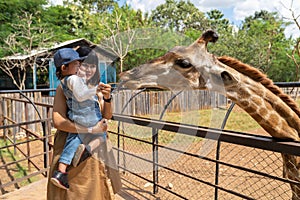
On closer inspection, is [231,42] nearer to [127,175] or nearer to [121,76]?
[127,175]

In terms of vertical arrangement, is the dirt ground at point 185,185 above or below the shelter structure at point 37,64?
below

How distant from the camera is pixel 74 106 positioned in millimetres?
1451

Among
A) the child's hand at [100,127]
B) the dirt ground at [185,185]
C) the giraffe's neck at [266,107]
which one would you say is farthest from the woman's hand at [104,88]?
the dirt ground at [185,185]

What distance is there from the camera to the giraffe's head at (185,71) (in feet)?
5.55

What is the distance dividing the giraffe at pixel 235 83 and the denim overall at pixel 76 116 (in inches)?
17.6

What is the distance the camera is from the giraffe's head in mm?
1692

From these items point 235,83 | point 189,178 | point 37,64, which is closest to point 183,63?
point 235,83

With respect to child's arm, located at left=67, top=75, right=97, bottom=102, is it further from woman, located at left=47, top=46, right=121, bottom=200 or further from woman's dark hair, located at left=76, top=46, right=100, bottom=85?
woman's dark hair, located at left=76, top=46, right=100, bottom=85

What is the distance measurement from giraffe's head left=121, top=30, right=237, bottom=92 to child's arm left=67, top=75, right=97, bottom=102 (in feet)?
1.00

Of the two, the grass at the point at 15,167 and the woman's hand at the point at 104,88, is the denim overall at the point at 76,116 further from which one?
the grass at the point at 15,167

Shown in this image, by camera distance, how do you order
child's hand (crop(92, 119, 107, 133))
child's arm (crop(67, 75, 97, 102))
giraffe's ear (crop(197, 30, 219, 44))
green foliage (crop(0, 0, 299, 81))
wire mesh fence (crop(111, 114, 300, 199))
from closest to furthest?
child's arm (crop(67, 75, 97, 102))
child's hand (crop(92, 119, 107, 133))
giraffe's ear (crop(197, 30, 219, 44))
wire mesh fence (crop(111, 114, 300, 199))
green foliage (crop(0, 0, 299, 81))

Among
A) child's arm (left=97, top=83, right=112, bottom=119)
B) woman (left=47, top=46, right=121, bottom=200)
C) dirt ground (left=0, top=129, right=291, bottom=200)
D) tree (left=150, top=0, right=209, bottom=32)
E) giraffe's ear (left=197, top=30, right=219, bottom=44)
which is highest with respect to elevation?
tree (left=150, top=0, right=209, bottom=32)

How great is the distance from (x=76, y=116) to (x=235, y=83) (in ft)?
3.43

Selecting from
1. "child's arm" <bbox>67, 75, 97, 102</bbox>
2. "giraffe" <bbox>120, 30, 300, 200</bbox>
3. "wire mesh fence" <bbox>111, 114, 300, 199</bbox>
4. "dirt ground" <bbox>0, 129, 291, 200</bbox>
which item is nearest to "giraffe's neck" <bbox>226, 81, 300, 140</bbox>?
"giraffe" <bbox>120, 30, 300, 200</bbox>
